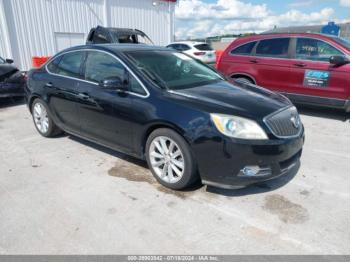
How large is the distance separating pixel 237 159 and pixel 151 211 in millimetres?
1022

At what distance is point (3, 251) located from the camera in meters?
2.50

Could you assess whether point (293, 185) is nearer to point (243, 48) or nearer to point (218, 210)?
point (218, 210)

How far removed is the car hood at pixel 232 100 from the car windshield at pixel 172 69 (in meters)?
0.20

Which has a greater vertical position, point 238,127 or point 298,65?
point 298,65

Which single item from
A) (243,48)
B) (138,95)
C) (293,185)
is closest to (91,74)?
(138,95)

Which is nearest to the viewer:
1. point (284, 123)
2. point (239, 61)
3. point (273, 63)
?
point (284, 123)

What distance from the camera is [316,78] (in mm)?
6105

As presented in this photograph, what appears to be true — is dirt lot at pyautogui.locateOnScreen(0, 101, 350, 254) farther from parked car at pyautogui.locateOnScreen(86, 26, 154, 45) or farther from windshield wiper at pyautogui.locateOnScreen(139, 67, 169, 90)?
parked car at pyautogui.locateOnScreen(86, 26, 154, 45)

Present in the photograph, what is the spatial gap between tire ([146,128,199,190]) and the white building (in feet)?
37.4

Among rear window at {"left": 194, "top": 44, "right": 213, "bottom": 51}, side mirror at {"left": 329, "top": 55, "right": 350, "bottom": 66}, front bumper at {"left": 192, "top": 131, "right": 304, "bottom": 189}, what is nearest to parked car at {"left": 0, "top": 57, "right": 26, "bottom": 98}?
front bumper at {"left": 192, "top": 131, "right": 304, "bottom": 189}

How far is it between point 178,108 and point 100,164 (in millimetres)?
1630

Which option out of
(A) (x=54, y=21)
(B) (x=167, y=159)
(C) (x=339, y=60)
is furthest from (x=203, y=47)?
(B) (x=167, y=159)

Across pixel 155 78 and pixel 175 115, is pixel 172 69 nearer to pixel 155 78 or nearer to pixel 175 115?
pixel 155 78

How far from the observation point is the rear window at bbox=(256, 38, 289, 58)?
6.58 m
